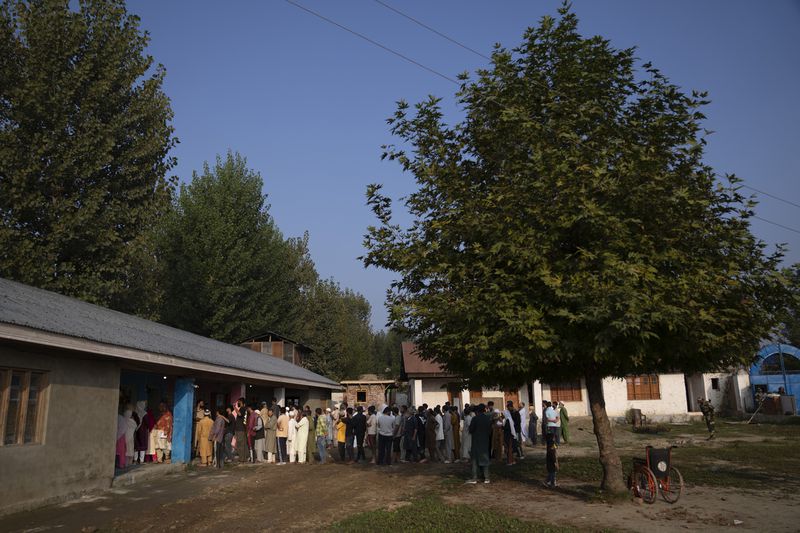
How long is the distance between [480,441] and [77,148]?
21179 mm

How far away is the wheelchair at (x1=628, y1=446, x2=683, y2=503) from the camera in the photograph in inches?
383

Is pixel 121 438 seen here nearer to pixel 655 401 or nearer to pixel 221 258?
pixel 221 258

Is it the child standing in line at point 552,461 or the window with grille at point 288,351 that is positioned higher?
the window with grille at point 288,351

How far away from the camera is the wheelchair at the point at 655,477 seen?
973 centimetres

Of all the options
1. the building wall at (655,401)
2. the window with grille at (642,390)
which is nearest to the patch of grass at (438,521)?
the building wall at (655,401)

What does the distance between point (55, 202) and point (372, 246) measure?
18.3 meters

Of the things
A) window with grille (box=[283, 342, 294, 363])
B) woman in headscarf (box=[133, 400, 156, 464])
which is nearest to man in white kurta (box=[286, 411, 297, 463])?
woman in headscarf (box=[133, 400, 156, 464])

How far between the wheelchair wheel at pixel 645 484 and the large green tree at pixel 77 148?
23.2 m

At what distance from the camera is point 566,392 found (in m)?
30.3

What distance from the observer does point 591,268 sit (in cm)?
977

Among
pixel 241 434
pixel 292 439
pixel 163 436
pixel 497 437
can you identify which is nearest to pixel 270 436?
pixel 292 439

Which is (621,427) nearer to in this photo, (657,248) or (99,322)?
(657,248)

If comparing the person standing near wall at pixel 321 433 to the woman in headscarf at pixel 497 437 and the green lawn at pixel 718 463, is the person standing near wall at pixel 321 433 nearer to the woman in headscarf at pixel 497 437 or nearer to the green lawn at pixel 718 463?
the woman in headscarf at pixel 497 437

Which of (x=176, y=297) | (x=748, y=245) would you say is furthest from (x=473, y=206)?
(x=176, y=297)
